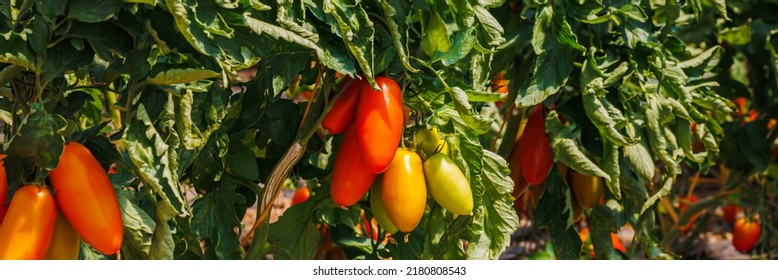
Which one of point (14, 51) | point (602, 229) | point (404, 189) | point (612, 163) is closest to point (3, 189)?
point (14, 51)

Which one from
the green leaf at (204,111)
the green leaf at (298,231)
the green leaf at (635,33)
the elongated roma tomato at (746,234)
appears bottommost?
the elongated roma tomato at (746,234)

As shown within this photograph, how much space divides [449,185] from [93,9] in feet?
1.92

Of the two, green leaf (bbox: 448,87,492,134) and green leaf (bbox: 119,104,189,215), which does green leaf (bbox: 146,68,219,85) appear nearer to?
green leaf (bbox: 119,104,189,215)

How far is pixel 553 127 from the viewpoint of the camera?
2129 mm

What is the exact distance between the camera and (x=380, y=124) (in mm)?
1664

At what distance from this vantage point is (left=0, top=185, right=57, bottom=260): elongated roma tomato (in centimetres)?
144

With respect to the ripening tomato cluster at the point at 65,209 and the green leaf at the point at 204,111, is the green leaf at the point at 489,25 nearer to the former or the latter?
the green leaf at the point at 204,111

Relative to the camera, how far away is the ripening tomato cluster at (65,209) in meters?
1.45

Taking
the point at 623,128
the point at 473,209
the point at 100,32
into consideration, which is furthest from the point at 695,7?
the point at 100,32

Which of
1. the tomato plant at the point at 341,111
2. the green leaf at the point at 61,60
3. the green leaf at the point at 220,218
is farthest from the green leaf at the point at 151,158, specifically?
the green leaf at the point at 220,218

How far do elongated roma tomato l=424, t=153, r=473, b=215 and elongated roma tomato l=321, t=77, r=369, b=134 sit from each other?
A: 0.14 metres

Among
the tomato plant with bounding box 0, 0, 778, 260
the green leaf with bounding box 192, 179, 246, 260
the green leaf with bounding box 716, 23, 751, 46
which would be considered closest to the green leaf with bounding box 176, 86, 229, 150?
the tomato plant with bounding box 0, 0, 778, 260

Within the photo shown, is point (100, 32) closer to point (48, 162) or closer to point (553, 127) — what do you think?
point (48, 162)
